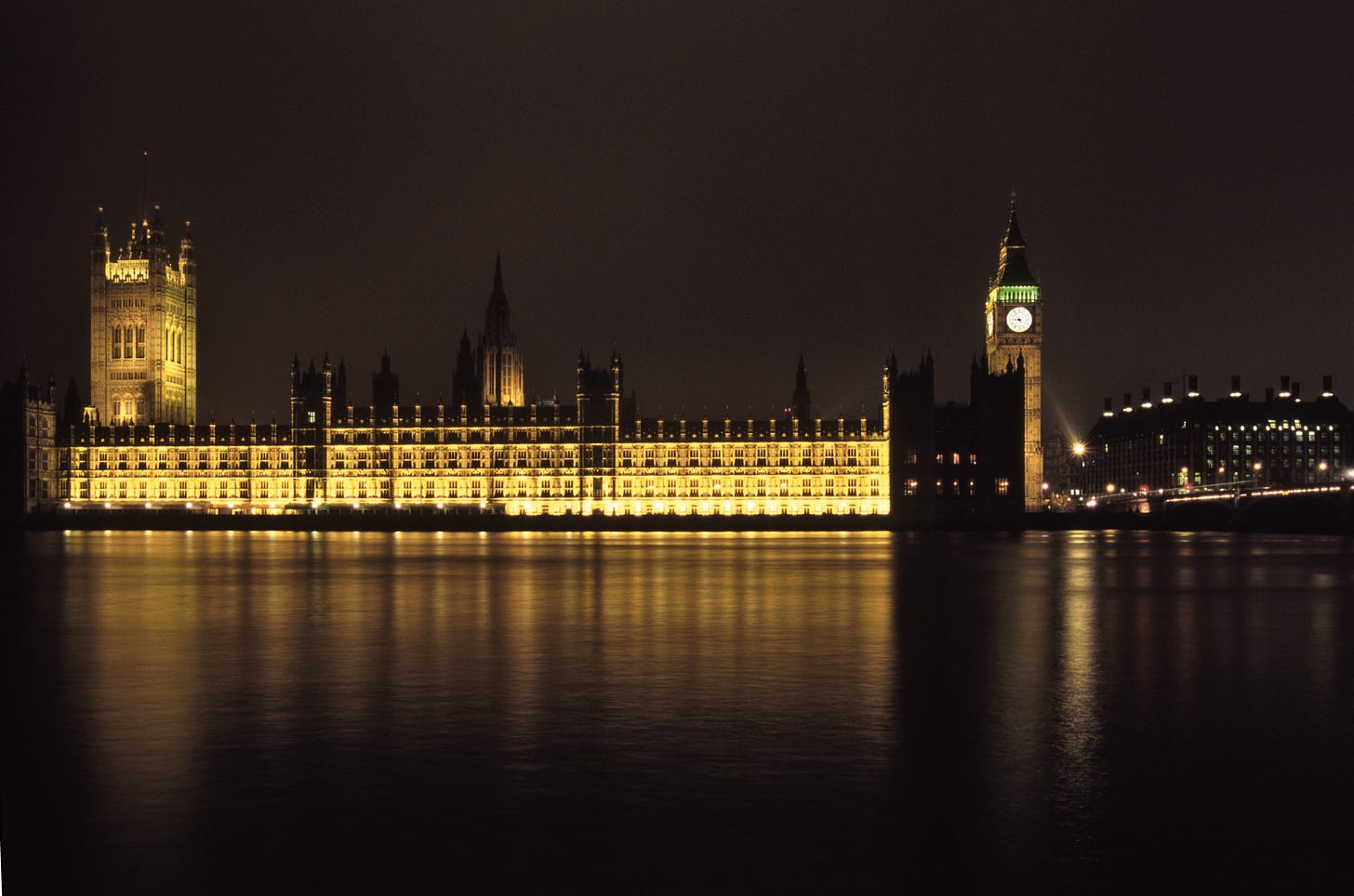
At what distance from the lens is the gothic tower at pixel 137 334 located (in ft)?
512

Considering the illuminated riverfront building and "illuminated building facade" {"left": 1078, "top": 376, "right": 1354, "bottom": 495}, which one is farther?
"illuminated building facade" {"left": 1078, "top": 376, "right": 1354, "bottom": 495}

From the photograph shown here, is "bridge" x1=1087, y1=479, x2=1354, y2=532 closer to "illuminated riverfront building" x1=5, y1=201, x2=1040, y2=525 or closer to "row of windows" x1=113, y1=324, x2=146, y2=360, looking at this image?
"illuminated riverfront building" x1=5, y1=201, x2=1040, y2=525

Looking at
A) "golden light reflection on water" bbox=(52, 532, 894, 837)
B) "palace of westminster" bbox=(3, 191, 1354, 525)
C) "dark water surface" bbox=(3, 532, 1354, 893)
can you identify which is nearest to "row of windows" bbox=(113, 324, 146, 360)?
"palace of westminster" bbox=(3, 191, 1354, 525)

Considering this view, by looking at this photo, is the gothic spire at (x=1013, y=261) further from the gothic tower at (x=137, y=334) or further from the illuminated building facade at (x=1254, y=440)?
the gothic tower at (x=137, y=334)

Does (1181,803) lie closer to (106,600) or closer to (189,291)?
(106,600)

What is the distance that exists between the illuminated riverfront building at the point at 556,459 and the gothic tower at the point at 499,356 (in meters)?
21.3

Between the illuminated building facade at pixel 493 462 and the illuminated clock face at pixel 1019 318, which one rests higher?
the illuminated clock face at pixel 1019 318

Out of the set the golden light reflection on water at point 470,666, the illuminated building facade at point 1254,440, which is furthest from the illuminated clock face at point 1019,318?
the golden light reflection on water at point 470,666

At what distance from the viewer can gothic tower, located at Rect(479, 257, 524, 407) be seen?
164m

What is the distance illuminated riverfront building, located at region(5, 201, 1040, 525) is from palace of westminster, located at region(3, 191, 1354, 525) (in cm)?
16

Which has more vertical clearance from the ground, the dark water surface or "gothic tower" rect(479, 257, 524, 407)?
"gothic tower" rect(479, 257, 524, 407)

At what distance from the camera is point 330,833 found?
1109 cm

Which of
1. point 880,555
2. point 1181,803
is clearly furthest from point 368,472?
point 1181,803

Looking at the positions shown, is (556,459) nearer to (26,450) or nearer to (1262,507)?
(26,450)
